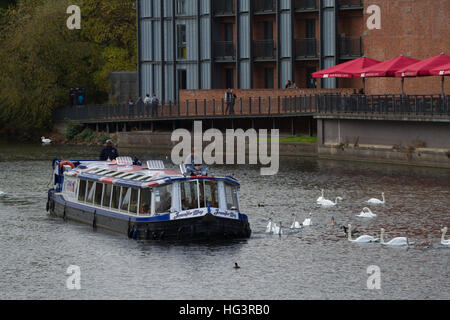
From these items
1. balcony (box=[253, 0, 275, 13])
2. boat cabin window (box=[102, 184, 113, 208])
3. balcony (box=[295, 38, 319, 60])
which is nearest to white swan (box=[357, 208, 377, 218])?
boat cabin window (box=[102, 184, 113, 208])

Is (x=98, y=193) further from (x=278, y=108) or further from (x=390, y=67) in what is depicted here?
(x=278, y=108)

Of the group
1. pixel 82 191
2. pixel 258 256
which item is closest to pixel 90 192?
pixel 82 191

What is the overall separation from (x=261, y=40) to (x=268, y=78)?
309 centimetres

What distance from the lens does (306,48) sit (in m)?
72.1

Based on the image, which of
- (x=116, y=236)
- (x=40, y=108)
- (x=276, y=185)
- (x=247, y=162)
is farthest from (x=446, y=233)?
(x=40, y=108)

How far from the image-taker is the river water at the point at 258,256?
25000mm

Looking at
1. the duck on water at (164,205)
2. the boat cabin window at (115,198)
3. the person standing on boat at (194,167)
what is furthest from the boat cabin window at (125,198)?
the person standing on boat at (194,167)

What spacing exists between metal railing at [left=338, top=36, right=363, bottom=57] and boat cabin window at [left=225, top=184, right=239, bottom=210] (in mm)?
39231

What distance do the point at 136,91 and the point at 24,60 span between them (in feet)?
31.5

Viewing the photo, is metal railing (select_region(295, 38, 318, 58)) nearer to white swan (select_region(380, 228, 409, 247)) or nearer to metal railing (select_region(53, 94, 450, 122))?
metal railing (select_region(53, 94, 450, 122))

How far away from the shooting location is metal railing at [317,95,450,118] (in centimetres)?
5009
